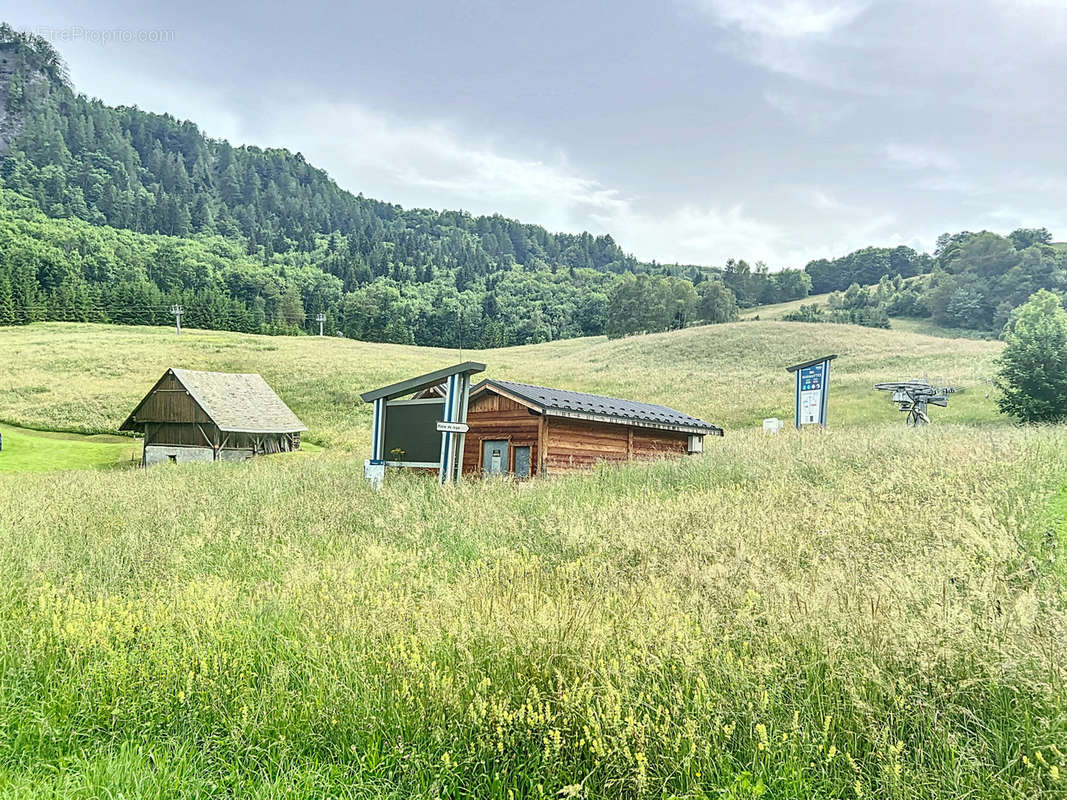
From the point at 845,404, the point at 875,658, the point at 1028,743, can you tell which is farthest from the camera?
the point at 845,404

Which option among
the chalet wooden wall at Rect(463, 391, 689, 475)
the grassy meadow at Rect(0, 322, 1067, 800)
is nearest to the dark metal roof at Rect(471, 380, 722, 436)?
the chalet wooden wall at Rect(463, 391, 689, 475)

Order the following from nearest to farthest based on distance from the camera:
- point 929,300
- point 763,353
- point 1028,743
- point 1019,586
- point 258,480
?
1. point 1028,743
2. point 1019,586
3. point 258,480
4. point 763,353
5. point 929,300

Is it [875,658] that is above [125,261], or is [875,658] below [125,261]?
below

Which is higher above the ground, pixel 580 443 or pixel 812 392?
pixel 812 392

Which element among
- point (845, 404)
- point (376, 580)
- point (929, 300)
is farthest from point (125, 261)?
point (929, 300)

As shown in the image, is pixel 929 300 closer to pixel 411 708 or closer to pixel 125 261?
pixel 411 708

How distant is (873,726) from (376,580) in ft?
14.1

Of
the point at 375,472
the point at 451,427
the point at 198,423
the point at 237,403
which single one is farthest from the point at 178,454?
the point at 451,427

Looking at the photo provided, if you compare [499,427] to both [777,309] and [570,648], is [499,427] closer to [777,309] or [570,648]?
[570,648]

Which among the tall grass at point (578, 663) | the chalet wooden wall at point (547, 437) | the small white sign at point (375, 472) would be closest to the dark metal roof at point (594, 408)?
the chalet wooden wall at point (547, 437)

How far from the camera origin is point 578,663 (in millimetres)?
4301

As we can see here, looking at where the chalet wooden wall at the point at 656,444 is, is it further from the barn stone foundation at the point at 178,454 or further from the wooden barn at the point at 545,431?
the barn stone foundation at the point at 178,454

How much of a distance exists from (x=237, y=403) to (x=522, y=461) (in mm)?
25708

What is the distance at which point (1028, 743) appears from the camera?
11.3ft
